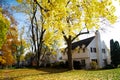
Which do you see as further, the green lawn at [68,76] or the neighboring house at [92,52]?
the neighboring house at [92,52]

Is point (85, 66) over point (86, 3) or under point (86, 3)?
under

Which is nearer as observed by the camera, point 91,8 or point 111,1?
point 91,8

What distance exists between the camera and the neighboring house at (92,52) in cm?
5178

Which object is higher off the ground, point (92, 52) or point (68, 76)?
point (92, 52)

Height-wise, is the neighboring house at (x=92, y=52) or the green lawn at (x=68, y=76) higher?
the neighboring house at (x=92, y=52)

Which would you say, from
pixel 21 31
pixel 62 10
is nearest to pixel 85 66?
pixel 21 31

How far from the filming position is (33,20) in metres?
41.0

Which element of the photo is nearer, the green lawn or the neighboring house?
the green lawn

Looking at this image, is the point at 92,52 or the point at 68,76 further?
the point at 92,52

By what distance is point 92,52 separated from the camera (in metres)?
52.4

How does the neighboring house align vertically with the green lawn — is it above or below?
above

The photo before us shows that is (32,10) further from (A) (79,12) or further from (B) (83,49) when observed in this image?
(A) (79,12)

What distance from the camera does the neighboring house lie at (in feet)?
170

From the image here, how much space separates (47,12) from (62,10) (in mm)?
1075
